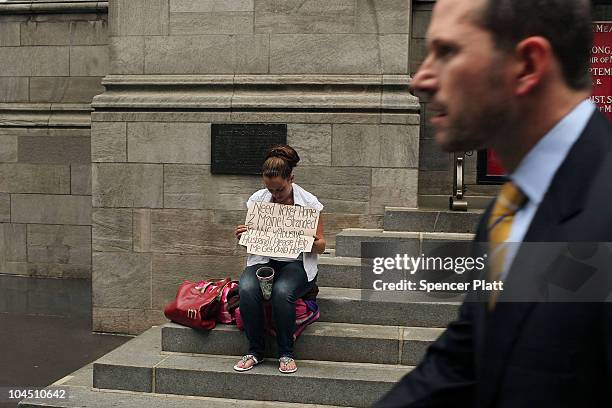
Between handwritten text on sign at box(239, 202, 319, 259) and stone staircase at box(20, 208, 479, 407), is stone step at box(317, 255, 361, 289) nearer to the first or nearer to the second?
stone staircase at box(20, 208, 479, 407)

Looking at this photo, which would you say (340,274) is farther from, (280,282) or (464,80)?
(464,80)

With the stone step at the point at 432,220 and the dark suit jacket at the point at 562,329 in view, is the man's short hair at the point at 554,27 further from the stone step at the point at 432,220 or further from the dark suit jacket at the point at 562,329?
the stone step at the point at 432,220

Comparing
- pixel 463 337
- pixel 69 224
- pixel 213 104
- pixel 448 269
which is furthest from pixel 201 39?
pixel 463 337

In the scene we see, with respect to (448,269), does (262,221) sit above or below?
above

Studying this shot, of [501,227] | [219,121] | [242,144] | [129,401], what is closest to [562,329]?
[501,227]

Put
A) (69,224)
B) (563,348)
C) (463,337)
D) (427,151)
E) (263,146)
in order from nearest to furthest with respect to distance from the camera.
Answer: (563,348), (463,337), (263,146), (427,151), (69,224)

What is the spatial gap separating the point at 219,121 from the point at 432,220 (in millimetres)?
2637

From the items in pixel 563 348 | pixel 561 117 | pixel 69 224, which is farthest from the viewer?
pixel 69 224

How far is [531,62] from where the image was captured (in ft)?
4.09

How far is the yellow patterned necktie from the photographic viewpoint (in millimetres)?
1317

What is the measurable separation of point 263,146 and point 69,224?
16.6ft

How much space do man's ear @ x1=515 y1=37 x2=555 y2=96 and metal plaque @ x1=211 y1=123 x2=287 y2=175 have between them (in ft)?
21.6

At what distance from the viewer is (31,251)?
11.6m

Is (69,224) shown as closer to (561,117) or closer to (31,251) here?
(31,251)
